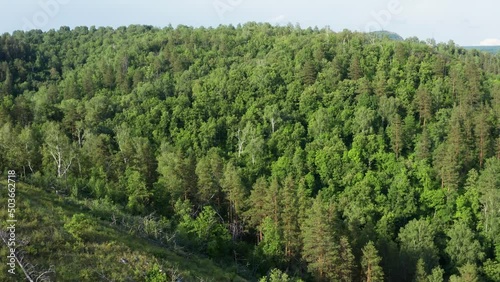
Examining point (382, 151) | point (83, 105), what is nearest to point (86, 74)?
point (83, 105)

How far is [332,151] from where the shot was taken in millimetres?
65188

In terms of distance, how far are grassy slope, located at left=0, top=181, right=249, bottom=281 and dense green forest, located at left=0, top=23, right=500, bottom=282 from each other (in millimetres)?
137

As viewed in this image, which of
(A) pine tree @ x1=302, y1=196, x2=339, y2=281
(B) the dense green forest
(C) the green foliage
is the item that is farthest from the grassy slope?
(C) the green foliage

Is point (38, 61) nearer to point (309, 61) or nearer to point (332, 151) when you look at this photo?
point (309, 61)

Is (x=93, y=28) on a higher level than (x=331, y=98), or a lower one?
higher

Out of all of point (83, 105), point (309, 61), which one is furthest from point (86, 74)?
point (309, 61)

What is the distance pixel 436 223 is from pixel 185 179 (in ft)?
102

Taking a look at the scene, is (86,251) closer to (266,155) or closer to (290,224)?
(290,224)

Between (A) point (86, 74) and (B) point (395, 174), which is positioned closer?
(B) point (395, 174)

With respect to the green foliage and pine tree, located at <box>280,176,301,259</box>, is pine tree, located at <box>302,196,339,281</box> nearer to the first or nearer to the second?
the green foliage

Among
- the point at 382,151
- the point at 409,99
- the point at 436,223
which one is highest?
the point at 409,99

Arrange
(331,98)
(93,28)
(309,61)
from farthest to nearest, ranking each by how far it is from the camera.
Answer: (93,28), (309,61), (331,98)

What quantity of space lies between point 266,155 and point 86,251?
47.7m

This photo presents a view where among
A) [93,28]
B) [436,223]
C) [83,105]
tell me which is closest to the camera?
[436,223]
